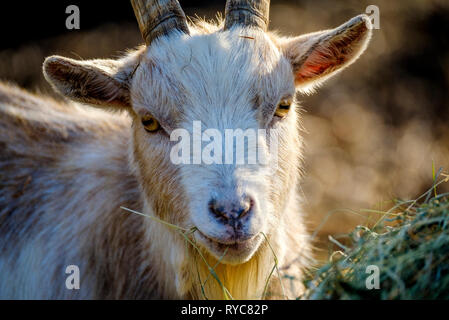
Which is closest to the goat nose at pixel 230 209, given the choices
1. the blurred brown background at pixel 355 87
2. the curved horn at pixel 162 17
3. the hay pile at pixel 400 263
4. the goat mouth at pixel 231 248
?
the goat mouth at pixel 231 248

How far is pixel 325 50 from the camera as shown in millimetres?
4039

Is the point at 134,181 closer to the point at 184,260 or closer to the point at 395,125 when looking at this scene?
Result: the point at 184,260

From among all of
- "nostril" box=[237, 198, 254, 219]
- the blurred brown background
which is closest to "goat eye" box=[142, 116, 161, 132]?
"nostril" box=[237, 198, 254, 219]

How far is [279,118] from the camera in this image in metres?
3.79

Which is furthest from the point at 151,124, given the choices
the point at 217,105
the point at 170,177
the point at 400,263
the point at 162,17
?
the point at 400,263

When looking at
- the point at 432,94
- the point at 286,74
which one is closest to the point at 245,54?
the point at 286,74

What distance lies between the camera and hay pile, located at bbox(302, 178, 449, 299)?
2.51 m

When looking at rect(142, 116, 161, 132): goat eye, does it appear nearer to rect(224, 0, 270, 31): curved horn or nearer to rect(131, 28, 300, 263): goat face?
rect(131, 28, 300, 263): goat face

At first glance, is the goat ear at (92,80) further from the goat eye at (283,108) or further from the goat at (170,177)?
the goat eye at (283,108)

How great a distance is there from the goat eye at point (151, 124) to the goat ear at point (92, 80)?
0.34m

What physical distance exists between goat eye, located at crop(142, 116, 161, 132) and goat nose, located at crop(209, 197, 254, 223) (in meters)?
0.90

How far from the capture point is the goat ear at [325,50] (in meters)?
3.87

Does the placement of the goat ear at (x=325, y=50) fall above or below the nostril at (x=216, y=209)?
above

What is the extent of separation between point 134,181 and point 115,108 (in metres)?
0.70
